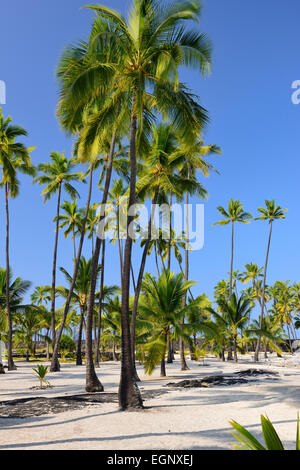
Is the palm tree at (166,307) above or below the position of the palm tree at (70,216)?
below

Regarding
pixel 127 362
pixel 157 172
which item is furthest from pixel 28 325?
pixel 127 362

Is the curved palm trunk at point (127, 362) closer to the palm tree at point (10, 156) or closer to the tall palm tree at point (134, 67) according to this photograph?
the tall palm tree at point (134, 67)

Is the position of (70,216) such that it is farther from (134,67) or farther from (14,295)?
(134,67)

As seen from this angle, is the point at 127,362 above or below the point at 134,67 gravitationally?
below

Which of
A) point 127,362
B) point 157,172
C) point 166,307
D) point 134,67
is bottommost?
point 127,362

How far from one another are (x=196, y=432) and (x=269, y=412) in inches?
111

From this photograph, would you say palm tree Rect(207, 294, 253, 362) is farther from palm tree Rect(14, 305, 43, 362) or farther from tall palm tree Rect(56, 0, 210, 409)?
tall palm tree Rect(56, 0, 210, 409)

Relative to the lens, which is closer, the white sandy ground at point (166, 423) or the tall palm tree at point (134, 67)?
the white sandy ground at point (166, 423)

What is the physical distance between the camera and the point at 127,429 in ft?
24.3

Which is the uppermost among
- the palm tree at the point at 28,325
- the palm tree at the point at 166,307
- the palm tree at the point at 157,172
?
the palm tree at the point at 157,172

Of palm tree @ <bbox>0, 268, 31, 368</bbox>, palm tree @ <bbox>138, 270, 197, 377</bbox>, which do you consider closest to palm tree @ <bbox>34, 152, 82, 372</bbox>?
palm tree @ <bbox>0, 268, 31, 368</bbox>

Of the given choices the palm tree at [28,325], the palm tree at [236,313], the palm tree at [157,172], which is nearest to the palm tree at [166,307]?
the palm tree at [157,172]

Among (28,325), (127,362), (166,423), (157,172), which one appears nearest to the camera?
→ (166,423)
